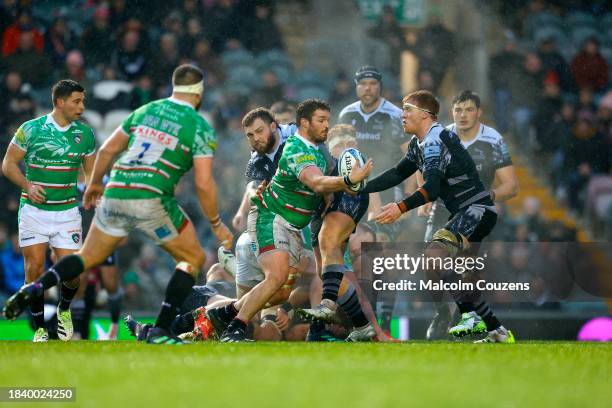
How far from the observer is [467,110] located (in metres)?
11.7

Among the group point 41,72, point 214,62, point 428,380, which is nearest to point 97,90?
point 41,72

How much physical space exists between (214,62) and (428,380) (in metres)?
12.4

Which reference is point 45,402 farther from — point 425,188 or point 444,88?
point 444,88

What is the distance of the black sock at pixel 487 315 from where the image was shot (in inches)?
385

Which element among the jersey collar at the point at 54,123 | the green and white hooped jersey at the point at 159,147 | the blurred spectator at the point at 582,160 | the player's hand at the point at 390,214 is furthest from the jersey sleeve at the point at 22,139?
the blurred spectator at the point at 582,160

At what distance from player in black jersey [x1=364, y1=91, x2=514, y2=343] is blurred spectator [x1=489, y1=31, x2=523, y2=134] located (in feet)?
25.8

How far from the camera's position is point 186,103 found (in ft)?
27.4

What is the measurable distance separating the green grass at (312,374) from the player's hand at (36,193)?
191 centimetres

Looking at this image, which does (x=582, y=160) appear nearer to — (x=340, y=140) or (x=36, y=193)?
(x=340, y=140)

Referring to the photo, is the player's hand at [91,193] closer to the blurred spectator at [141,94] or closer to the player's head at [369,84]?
the player's head at [369,84]

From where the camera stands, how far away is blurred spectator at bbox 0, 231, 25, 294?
14.7 metres

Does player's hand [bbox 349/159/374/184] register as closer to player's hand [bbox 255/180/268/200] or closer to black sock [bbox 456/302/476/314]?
player's hand [bbox 255/180/268/200]

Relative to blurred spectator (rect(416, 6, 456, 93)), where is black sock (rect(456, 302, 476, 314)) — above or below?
below

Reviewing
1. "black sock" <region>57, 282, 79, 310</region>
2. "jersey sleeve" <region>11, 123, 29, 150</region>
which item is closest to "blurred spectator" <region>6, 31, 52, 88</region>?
"jersey sleeve" <region>11, 123, 29, 150</region>
